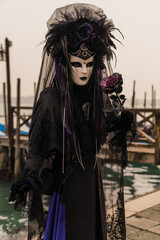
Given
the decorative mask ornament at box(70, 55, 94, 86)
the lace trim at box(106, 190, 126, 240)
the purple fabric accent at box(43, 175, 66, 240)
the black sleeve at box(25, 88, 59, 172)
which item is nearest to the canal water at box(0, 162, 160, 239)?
the lace trim at box(106, 190, 126, 240)

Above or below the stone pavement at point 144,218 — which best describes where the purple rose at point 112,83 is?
above

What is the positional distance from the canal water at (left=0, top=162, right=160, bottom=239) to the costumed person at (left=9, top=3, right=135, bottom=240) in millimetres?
4032

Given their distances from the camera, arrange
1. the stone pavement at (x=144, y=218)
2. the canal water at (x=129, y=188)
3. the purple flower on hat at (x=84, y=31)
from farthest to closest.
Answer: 1. the canal water at (x=129, y=188)
2. the stone pavement at (x=144, y=218)
3. the purple flower on hat at (x=84, y=31)

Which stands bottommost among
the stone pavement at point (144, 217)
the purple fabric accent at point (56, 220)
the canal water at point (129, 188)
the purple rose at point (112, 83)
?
the canal water at point (129, 188)

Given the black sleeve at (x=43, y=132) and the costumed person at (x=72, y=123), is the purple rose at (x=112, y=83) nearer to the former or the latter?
the costumed person at (x=72, y=123)

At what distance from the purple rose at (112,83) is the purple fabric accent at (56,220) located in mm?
661

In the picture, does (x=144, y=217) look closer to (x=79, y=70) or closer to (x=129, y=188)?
(x=79, y=70)

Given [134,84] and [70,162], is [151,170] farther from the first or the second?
[70,162]

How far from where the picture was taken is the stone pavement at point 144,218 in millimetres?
3131

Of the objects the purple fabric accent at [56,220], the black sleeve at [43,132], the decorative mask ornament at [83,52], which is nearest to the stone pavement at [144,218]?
the purple fabric accent at [56,220]

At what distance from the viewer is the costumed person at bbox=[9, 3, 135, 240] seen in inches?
68.9

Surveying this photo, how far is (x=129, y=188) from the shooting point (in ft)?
29.6

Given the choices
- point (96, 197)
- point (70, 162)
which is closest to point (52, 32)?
point (70, 162)

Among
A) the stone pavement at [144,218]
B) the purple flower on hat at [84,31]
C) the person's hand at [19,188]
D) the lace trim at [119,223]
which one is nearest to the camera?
the person's hand at [19,188]
